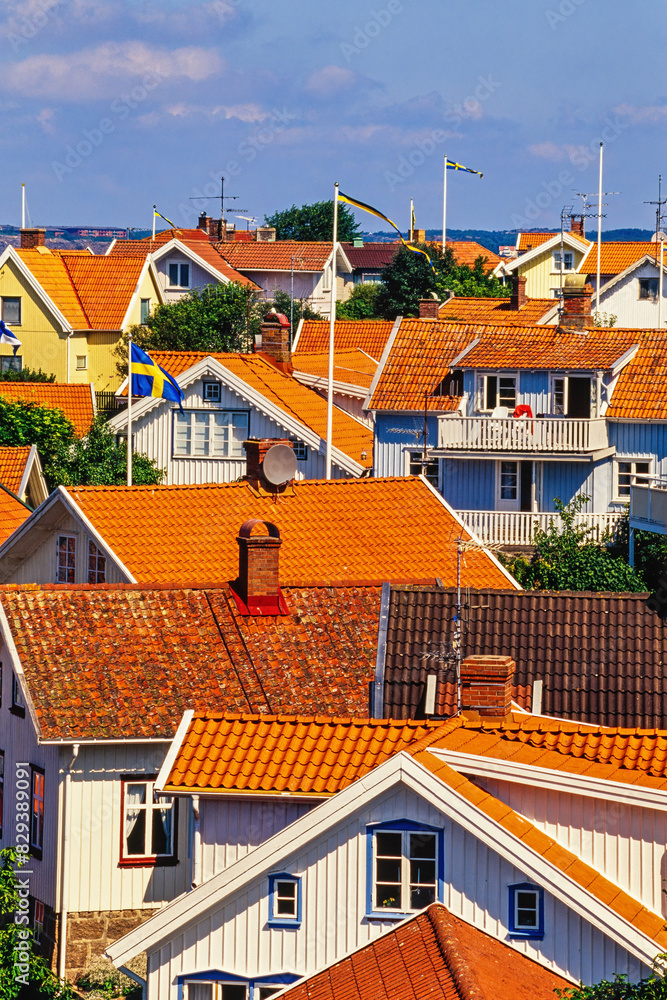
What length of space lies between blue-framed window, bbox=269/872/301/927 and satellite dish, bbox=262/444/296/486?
1487 centimetres

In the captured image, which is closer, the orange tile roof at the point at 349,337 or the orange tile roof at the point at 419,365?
the orange tile roof at the point at 419,365

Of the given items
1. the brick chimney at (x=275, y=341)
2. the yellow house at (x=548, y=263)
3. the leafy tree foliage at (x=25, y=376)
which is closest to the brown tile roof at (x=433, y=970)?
the brick chimney at (x=275, y=341)

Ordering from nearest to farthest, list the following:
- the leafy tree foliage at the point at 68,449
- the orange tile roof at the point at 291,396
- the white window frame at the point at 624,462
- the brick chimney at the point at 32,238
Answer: the white window frame at the point at 624,462
the orange tile roof at the point at 291,396
the leafy tree foliage at the point at 68,449
the brick chimney at the point at 32,238

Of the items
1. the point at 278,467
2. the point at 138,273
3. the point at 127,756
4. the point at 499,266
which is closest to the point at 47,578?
the point at 278,467

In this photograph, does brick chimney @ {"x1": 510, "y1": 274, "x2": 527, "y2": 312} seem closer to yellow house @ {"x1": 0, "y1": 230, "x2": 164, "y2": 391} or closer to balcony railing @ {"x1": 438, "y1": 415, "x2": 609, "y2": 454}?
yellow house @ {"x1": 0, "y1": 230, "x2": 164, "y2": 391}

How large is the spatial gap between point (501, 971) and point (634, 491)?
2546cm

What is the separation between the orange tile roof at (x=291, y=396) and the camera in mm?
44344

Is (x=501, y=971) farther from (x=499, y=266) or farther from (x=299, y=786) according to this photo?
(x=499, y=266)

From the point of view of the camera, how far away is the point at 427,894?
1455 cm

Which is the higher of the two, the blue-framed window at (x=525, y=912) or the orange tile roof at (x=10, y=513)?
the orange tile roof at (x=10, y=513)

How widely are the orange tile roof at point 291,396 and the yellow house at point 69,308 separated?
21.7m

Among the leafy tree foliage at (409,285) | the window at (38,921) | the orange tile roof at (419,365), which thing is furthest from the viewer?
the leafy tree foliage at (409,285)

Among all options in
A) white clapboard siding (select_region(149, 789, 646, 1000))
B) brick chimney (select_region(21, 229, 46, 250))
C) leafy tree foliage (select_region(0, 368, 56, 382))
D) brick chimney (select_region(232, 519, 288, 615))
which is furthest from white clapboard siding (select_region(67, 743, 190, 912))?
brick chimney (select_region(21, 229, 46, 250))

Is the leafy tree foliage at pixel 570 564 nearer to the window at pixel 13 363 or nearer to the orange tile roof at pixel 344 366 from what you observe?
the orange tile roof at pixel 344 366
